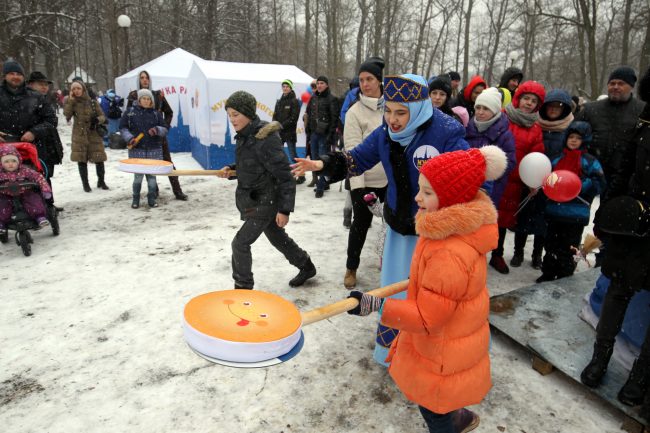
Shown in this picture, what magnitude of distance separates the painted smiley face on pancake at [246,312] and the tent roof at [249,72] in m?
7.59

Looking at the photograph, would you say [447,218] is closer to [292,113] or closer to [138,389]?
[138,389]

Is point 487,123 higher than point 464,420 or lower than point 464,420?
higher

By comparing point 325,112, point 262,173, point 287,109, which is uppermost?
point 287,109

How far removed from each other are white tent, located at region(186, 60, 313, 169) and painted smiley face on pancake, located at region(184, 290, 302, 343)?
23.9 ft

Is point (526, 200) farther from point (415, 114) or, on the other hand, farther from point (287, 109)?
point (287, 109)

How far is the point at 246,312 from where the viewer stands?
1988 millimetres

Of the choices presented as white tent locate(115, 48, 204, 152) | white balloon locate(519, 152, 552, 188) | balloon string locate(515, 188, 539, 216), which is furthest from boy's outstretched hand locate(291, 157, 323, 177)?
white tent locate(115, 48, 204, 152)

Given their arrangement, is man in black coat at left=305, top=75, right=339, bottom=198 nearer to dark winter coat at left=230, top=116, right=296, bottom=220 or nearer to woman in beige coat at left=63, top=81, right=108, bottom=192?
woman in beige coat at left=63, top=81, right=108, bottom=192

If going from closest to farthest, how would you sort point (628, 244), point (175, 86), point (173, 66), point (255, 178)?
point (628, 244), point (255, 178), point (175, 86), point (173, 66)

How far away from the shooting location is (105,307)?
12.3 ft

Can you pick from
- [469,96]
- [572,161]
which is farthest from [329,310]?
[469,96]

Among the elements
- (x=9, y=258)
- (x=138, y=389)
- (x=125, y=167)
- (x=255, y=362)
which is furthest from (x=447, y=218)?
(x=9, y=258)

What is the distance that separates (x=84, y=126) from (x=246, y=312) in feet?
22.0

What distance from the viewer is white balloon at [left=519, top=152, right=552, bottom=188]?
12.5 feet
